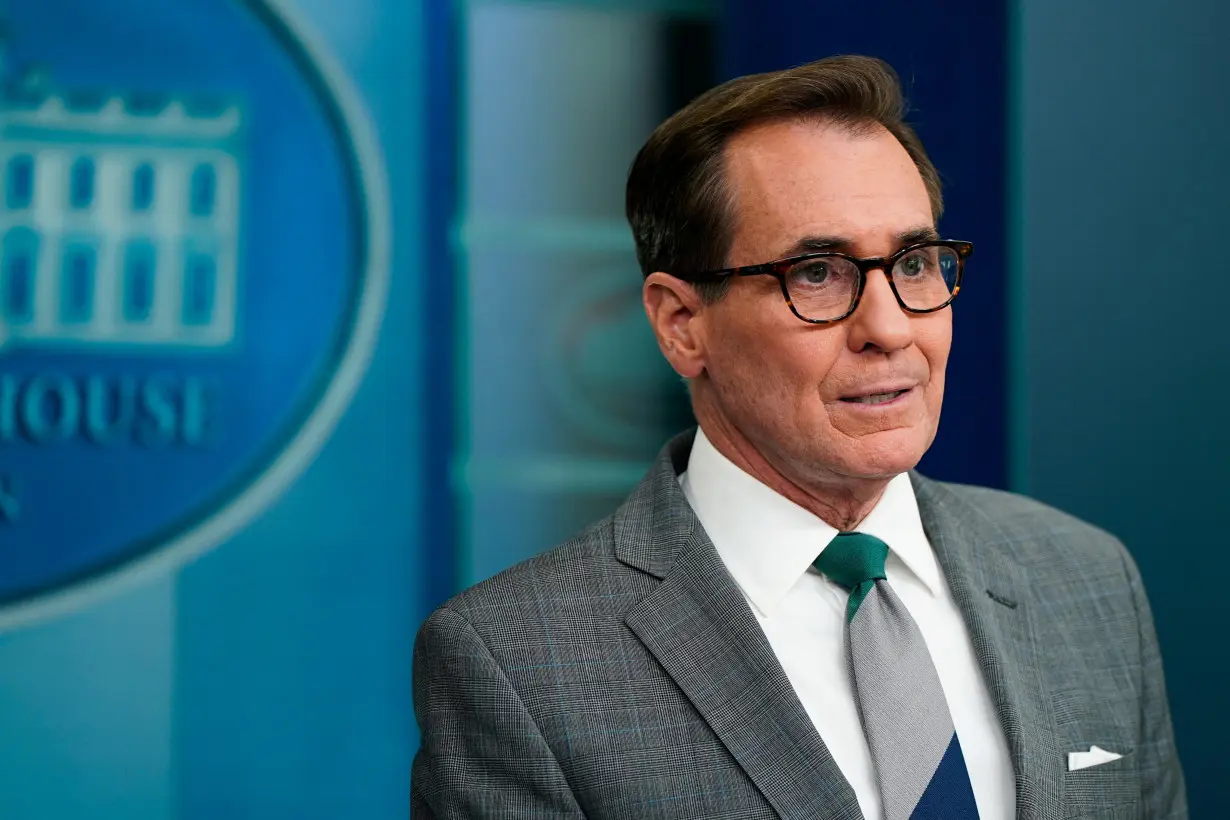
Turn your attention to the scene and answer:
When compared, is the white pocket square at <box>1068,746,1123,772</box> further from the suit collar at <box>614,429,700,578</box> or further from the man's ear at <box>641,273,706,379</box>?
the man's ear at <box>641,273,706,379</box>

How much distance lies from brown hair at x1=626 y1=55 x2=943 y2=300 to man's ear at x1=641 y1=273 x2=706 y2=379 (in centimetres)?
3

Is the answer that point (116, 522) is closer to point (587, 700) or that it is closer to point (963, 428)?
point (587, 700)

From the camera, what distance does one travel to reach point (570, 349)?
245 cm

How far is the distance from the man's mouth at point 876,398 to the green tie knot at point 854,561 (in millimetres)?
181

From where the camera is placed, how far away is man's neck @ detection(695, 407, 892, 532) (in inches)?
66.7

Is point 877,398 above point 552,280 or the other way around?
the other way around

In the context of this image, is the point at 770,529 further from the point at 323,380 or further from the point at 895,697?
the point at 323,380

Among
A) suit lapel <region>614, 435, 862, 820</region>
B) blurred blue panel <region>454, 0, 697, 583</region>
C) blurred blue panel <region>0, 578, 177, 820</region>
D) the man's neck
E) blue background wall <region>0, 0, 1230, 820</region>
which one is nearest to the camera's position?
suit lapel <region>614, 435, 862, 820</region>

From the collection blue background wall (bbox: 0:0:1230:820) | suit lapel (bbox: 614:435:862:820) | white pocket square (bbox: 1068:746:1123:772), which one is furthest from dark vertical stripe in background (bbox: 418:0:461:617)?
white pocket square (bbox: 1068:746:1123:772)

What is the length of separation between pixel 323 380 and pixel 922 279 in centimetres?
114

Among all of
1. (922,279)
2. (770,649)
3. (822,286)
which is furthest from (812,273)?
(770,649)

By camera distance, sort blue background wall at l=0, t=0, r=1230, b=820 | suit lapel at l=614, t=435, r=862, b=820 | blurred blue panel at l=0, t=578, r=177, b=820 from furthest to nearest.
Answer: blue background wall at l=0, t=0, r=1230, b=820 < blurred blue panel at l=0, t=578, r=177, b=820 < suit lapel at l=614, t=435, r=862, b=820

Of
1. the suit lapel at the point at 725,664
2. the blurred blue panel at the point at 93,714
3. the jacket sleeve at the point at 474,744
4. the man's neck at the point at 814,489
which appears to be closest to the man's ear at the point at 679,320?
the man's neck at the point at 814,489

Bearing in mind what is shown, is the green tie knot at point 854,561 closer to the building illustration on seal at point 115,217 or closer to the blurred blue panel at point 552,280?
the blurred blue panel at point 552,280
